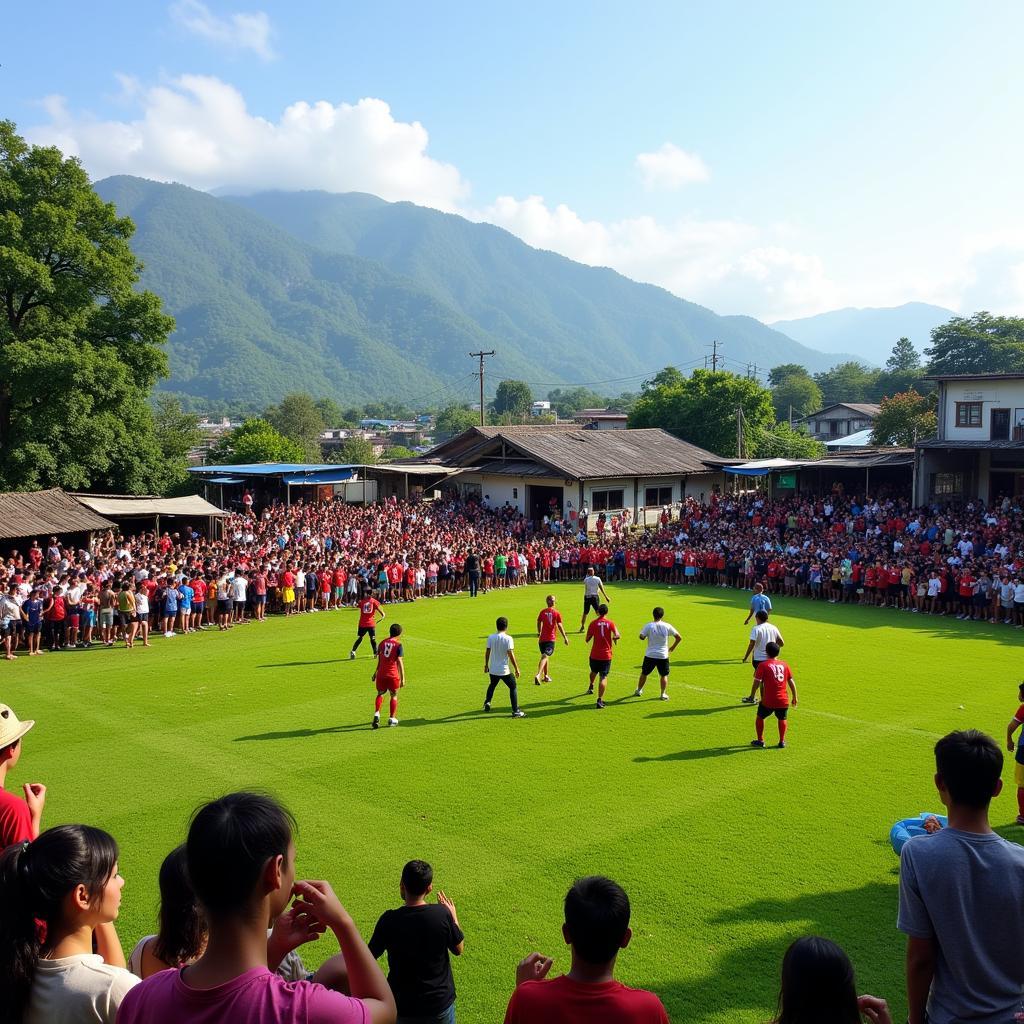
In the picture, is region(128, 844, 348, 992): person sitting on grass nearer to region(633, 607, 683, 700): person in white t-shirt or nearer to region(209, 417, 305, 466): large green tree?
region(633, 607, 683, 700): person in white t-shirt

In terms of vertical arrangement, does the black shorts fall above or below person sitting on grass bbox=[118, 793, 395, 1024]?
below

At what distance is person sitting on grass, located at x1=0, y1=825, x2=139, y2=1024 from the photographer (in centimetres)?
309

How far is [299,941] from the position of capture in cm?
291

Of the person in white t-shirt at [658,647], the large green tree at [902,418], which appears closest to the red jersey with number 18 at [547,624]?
the person in white t-shirt at [658,647]

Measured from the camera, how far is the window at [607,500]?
37469 millimetres

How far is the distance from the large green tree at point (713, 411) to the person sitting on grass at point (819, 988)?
150 ft

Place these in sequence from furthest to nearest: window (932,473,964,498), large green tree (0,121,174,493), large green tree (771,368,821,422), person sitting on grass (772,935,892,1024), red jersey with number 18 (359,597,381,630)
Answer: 1. large green tree (771,368,821,422)
2. window (932,473,964,498)
3. large green tree (0,121,174,493)
4. red jersey with number 18 (359,597,381,630)
5. person sitting on grass (772,935,892,1024)

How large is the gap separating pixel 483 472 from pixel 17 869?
118 feet

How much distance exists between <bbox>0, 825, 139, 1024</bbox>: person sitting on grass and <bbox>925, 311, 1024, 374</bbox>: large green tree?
7465cm

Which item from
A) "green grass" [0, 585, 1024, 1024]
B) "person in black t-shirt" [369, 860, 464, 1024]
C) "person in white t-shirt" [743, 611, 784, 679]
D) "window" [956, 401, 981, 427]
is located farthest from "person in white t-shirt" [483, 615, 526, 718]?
"window" [956, 401, 981, 427]

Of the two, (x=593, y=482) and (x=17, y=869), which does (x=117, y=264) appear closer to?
(x=593, y=482)

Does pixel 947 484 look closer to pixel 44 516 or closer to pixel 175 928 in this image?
pixel 44 516

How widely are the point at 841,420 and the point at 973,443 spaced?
180 feet

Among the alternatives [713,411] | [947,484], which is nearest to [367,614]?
[947,484]
